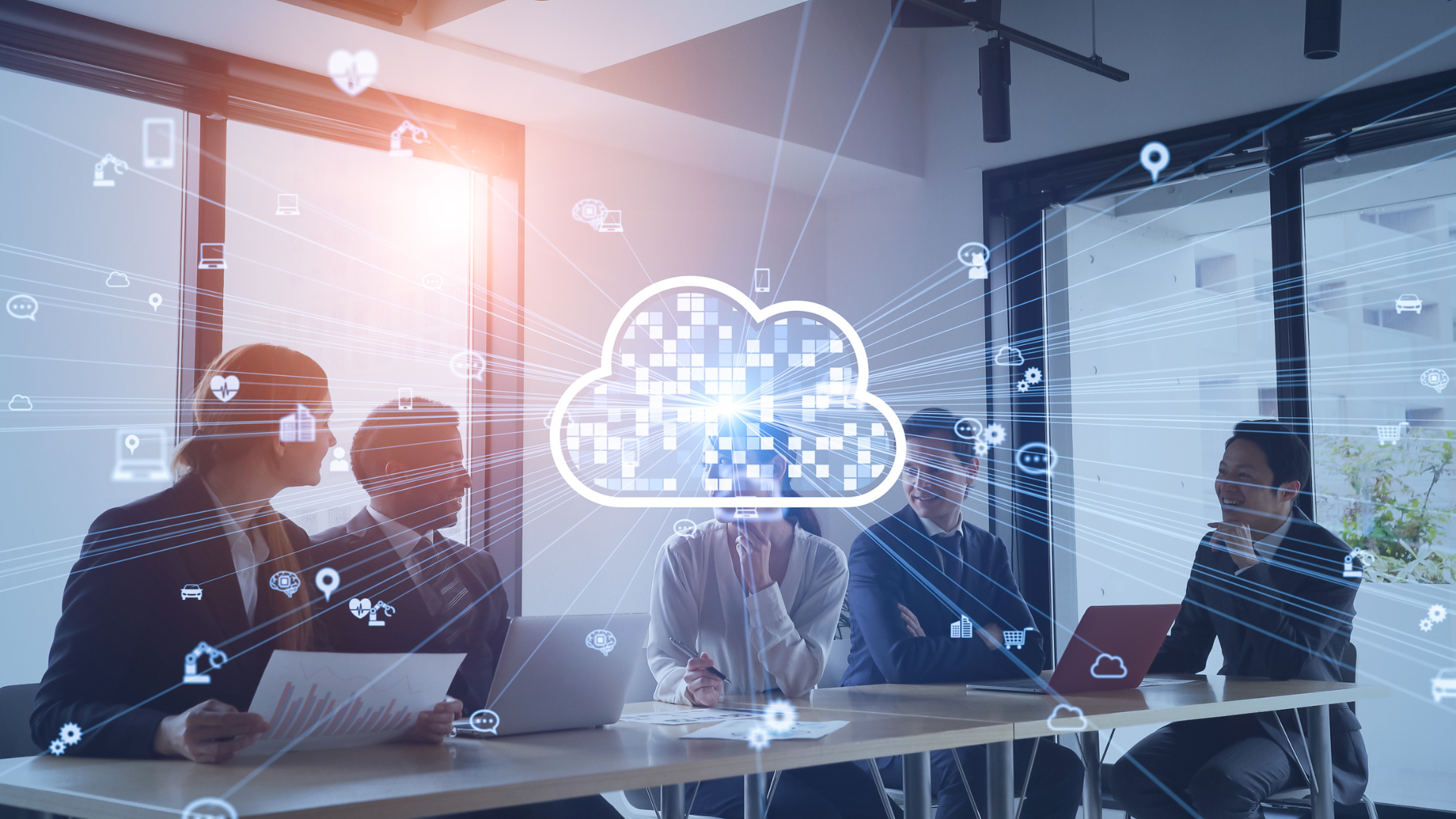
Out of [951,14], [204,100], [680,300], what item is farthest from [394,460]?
[951,14]

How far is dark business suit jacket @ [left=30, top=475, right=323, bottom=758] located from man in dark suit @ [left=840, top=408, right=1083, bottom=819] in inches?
65.3

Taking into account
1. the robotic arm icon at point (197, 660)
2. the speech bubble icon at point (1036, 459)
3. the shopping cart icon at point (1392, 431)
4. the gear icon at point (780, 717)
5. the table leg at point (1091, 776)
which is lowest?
the table leg at point (1091, 776)

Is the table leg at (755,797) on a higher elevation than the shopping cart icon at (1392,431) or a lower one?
lower

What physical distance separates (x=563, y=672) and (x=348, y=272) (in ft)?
6.97

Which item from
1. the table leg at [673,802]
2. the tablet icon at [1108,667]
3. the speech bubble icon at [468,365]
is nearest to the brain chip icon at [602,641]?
the table leg at [673,802]

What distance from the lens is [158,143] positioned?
341 centimetres

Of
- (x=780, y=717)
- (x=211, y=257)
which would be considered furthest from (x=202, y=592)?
(x=211, y=257)

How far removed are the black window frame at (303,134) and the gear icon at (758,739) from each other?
2.17m

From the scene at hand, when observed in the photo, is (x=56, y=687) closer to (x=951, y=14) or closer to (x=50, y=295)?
(x=50, y=295)

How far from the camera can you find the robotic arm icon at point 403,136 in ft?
13.1

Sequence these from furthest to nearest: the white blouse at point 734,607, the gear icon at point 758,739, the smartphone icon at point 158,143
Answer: the smartphone icon at point 158,143 → the white blouse at point 734,607 → the gear icon at point 758,739

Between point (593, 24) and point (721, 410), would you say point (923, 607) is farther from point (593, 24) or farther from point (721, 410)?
point (593, 24)

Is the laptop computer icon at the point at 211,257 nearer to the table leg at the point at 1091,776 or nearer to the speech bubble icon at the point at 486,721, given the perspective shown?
the speech bubble icon at the point at 486,721

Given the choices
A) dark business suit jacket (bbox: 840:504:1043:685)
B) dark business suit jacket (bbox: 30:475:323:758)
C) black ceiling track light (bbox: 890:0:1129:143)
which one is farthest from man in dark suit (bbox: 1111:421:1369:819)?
dark business suit jacket (bbox: 30:475:323:758)
